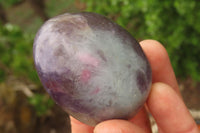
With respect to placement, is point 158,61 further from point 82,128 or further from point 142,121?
point 82,128

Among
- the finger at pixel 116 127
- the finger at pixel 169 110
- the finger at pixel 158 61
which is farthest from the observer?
the finger at pixel 158 61

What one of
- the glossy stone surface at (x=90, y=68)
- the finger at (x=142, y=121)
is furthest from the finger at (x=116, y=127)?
the finger at (x=142, y=121)

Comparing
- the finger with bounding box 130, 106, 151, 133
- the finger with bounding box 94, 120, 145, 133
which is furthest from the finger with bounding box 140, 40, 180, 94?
the finger with bounding box 94, 120, 145, 133

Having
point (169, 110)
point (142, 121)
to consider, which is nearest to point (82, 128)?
point (142, 121)

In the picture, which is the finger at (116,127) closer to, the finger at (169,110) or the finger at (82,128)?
the finger at (169,110)

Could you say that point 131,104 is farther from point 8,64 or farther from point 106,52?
point 8,64

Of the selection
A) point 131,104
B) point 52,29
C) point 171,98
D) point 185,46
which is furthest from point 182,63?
point 52,29
